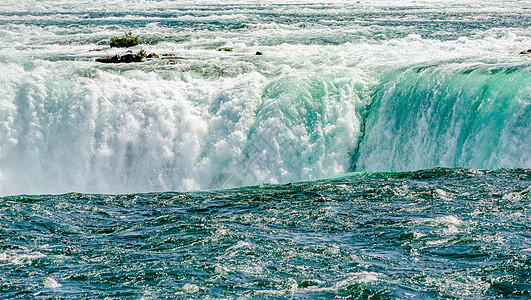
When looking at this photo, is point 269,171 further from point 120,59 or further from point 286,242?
point 120,59

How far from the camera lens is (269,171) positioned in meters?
23.5

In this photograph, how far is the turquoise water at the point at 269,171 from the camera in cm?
1248

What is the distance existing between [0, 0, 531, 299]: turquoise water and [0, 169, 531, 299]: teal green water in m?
0.06

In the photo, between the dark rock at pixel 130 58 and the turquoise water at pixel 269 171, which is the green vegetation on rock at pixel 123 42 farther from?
the dark rock at pixel 130 58

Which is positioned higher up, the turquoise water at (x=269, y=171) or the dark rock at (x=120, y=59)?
the dark rock at (x=120, y=59)

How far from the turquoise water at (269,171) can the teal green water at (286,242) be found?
0.18 feet

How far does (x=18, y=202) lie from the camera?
17.7 meters

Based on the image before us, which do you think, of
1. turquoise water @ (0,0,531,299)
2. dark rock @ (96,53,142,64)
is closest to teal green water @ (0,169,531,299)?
turquoise water @ (0,0,531,299)

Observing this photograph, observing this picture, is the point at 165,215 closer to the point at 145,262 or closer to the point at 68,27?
the point at 145,262

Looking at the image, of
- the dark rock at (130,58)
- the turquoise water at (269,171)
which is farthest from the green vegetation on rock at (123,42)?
the dark rock at (130,58)

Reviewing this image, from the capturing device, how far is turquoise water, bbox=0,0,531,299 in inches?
491

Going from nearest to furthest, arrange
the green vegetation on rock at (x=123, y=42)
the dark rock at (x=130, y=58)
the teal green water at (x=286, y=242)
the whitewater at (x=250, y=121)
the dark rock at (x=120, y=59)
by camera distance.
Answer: the teal green water at (x=286, y=242), the whitewater at (x=250, y=121), the dark rock at (x=120, y=59), the dark rock at (x=130, y=58), the green vegetation on rock at (x=123, y=42)

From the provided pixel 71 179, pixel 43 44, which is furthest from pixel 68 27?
pixel 71 179

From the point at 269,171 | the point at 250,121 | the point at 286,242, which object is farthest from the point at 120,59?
the point at 286,242
